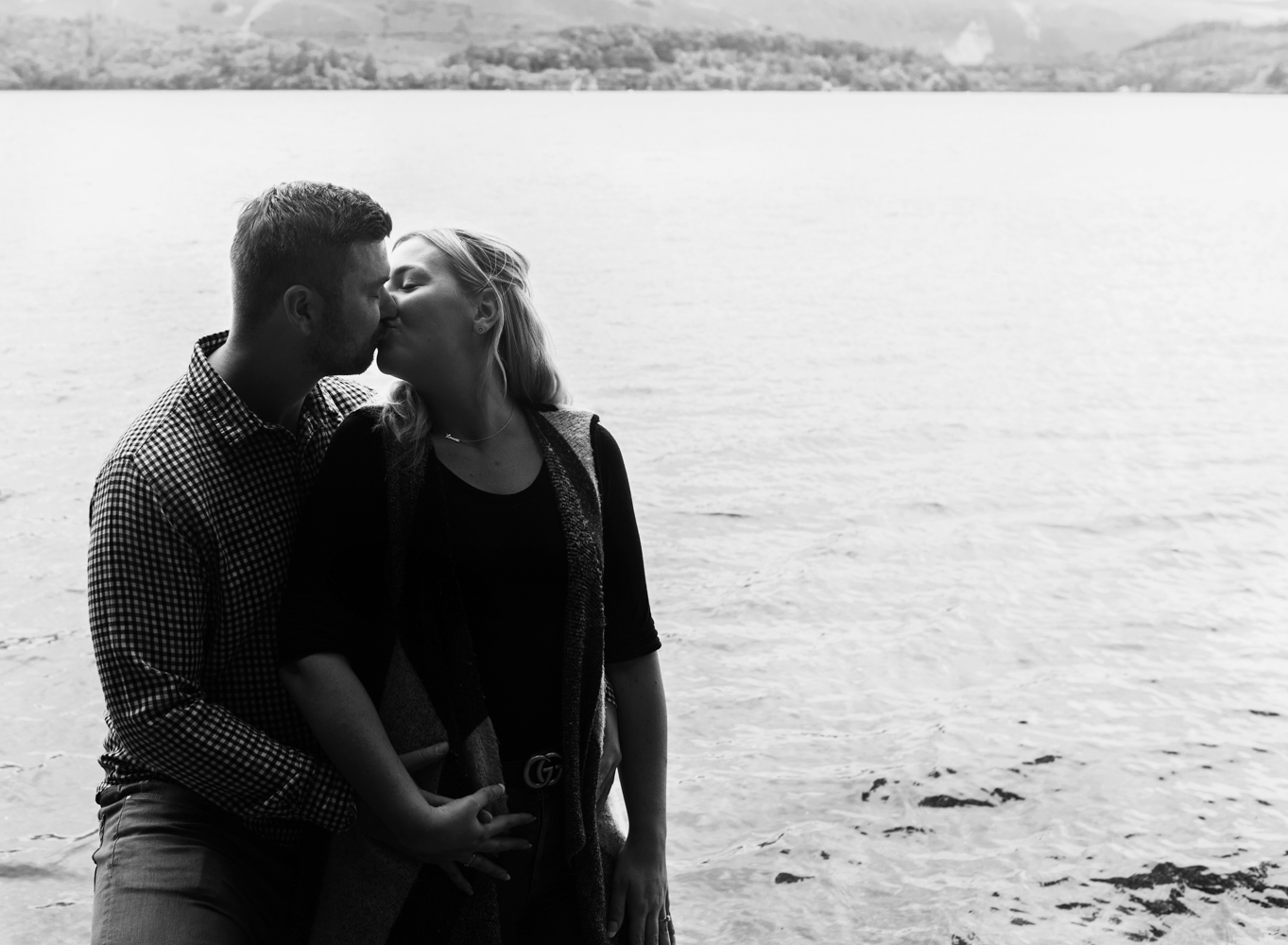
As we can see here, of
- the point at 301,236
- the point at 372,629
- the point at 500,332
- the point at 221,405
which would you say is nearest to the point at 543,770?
the point at 372,629

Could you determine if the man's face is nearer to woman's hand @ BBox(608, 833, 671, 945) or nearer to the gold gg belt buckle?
the gold gg belt buckle

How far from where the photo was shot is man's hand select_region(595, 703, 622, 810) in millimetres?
2930

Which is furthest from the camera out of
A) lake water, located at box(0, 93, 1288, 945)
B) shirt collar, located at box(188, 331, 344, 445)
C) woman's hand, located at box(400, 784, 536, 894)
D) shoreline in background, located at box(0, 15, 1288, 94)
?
shoreline in background, located at box(0, 15, 1288, 94)

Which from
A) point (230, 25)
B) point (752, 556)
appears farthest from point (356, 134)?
point (752, 556)

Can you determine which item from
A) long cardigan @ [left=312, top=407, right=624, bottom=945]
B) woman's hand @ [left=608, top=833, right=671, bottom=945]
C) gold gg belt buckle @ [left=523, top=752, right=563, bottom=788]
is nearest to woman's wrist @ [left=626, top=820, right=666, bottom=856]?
woman's hand @ [left=608, top=833, right=671, bottom=945]

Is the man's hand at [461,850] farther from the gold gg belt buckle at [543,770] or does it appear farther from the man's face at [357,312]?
the man's face at [357,312]

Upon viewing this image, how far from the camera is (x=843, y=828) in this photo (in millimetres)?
5820

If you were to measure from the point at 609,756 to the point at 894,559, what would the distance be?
7124 mm

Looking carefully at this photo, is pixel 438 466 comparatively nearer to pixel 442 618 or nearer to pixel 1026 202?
pixel 442 618

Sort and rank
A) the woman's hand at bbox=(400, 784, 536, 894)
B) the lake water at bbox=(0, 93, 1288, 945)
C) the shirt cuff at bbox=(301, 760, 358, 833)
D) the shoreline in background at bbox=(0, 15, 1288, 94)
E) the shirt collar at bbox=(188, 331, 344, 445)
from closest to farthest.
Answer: the woman's hand at bbox=(400, 784, 536, 894)
the shirt cuff at bbox=(301, 760, 358, 833)
the shirt collar at bbox=(188, 331, 344, 445)
the lake water at bbox=(0, 93, 1288, 945)
the shoreline in background at bbox=(0, 15, 1288, 94)

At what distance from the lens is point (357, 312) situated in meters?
2.80

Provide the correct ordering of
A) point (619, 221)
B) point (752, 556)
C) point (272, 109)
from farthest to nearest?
point (272, 109) < point (619, 221) < point (752, 556)

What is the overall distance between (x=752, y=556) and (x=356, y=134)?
79.2m

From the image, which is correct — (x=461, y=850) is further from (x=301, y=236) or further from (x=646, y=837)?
(x=301, y=236)
